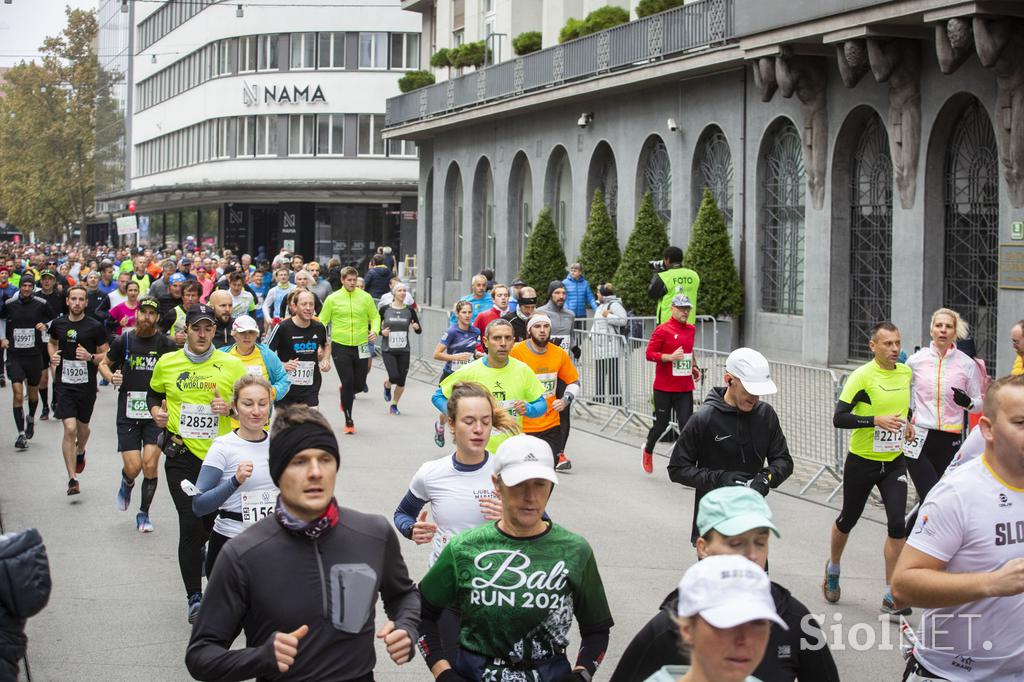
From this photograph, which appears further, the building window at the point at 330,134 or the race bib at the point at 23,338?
the building window at the point at 330,134

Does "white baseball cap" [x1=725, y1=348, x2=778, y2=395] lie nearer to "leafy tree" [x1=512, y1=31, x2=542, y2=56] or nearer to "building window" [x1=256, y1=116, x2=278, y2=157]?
"leafy tree" [x1=512, y1=31, x2=542, y2=56]

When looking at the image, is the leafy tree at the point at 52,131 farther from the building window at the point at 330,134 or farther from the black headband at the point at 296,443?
the black headband at the point at 296,443

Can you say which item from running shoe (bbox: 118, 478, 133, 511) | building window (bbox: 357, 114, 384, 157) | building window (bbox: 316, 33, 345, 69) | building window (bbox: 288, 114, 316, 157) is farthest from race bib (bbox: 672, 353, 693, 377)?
building window (bbox: 316, 33, 345, 69)

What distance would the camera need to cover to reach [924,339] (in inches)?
866

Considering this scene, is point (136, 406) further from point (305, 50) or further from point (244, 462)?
point (305, 50)

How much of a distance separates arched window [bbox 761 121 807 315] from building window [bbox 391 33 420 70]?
38.5 m

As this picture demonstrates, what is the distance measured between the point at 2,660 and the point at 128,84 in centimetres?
8964

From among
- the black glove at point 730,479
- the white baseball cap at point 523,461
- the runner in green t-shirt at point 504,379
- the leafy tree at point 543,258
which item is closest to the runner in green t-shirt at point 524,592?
the white baseball cap at point 523,461

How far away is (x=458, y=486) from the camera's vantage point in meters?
6.65

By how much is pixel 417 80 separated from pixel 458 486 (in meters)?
38.4

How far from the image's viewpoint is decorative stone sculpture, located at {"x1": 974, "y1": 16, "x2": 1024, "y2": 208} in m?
18.5

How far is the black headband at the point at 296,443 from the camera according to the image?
4.62 m

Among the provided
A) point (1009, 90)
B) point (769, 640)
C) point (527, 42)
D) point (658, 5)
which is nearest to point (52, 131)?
point (527, 42)

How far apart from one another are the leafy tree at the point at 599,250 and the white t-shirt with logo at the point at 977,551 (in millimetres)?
25706
